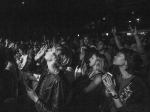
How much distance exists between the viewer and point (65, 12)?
33594 millimetres

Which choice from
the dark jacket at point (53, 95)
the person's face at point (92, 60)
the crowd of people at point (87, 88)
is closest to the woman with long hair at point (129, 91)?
the crowd of people at point (87, 88)

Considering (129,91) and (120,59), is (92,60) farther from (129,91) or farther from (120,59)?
(129,91)

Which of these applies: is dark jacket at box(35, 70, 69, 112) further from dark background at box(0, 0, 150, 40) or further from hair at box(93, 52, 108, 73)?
dark background at box(0, 0, 150, 40)

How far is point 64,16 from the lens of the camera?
33812 mm

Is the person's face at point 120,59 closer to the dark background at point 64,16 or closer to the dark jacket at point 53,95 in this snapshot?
the dark jacket at point 53,95

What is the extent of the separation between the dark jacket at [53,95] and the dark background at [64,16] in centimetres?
2295

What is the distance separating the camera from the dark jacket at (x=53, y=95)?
263cm

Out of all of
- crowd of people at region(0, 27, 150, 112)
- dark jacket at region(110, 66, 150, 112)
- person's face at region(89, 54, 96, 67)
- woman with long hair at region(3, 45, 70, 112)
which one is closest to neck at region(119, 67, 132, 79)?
crowd of people at region(0, 27, 150, 112)

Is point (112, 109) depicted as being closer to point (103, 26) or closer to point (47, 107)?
point (47, 107)

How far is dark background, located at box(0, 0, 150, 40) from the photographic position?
90.4ft

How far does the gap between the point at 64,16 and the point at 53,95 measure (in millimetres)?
31849

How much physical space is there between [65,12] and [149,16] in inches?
498

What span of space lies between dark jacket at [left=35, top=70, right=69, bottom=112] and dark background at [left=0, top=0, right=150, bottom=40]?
2295 cm

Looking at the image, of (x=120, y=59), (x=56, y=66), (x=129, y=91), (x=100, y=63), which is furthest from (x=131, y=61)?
(x=56, y=66)
